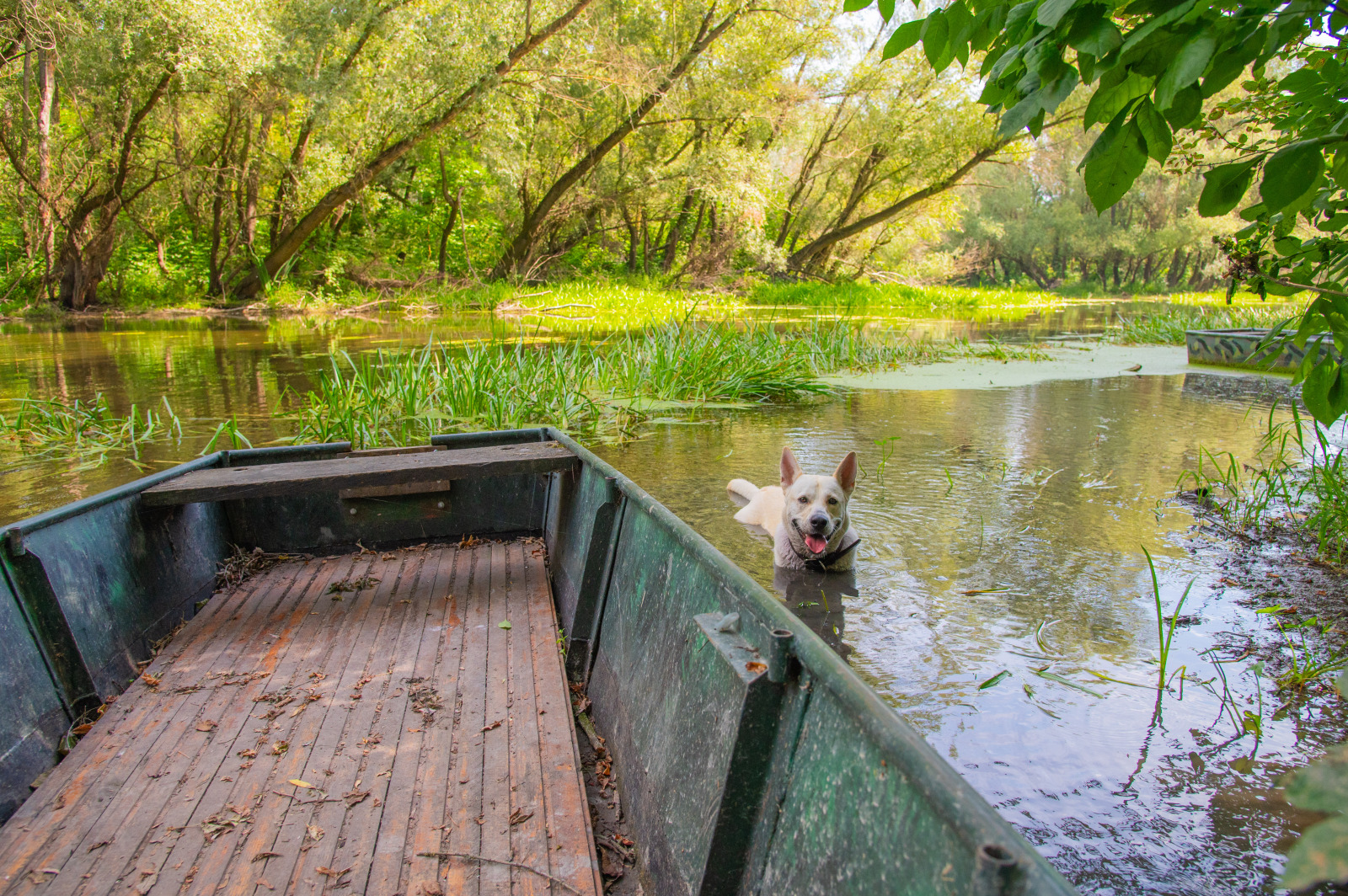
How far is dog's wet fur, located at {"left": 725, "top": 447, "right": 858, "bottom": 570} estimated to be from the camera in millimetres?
4484

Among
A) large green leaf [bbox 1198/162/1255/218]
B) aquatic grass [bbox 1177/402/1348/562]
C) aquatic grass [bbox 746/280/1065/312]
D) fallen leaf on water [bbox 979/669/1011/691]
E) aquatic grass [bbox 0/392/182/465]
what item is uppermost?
large green leaf [bbox 1198/162/1255/218]

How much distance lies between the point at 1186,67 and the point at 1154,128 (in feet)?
0.78

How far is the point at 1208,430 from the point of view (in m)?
8.77

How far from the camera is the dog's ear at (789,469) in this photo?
4.82 meters

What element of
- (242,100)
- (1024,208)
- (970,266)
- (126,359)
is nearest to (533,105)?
(242,100)

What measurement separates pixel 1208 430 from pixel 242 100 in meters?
20.6

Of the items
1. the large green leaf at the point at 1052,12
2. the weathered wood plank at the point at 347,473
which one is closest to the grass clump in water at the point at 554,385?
the weathered wood plank at the point at 347,473

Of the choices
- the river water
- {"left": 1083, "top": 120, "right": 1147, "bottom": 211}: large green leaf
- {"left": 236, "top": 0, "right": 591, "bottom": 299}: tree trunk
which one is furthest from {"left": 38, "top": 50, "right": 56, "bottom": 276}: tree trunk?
{"left": 1083, "top": 120, "right": 1147, "bottom": 211}: large green leaf

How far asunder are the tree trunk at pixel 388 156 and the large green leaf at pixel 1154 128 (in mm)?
18506

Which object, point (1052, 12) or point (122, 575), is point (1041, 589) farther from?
point (122, 575)

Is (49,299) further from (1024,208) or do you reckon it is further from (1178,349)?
(1024,208)

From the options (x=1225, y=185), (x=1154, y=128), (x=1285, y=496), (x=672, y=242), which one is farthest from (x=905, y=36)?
(x=672, y=242)

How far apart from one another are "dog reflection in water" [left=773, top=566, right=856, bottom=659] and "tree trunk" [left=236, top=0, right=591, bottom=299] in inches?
654

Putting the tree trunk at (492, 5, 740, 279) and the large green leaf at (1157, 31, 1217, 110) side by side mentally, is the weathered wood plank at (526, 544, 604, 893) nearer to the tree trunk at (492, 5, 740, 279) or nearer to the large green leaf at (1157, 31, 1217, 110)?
the large green leaf at (1157, 31, 1217, 110)
